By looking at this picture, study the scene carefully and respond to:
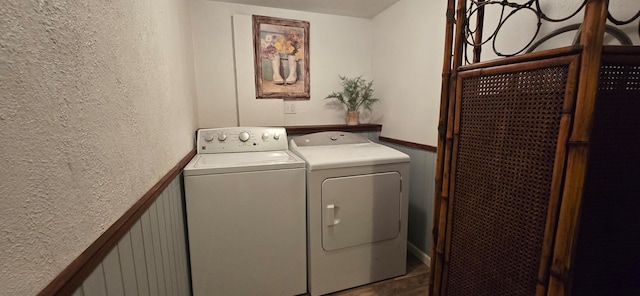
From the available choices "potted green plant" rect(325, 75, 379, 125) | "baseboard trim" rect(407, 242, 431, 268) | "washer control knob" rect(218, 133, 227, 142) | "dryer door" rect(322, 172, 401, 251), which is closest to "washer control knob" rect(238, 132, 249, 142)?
"washer control knob" rect(218, 133, 227, 142)

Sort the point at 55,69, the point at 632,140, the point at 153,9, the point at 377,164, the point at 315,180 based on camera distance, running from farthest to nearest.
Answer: the point at 377,164 → the point at 315,180 → the point at 153,9 → the point at 632,140 → the point at 55,69

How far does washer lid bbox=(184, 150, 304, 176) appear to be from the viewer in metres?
1.46

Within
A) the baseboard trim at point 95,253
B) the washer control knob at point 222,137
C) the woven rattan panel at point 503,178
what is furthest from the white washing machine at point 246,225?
the woven rattan panel at point 503,178

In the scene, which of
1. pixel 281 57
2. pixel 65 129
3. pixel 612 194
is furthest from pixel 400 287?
pixel 281 57

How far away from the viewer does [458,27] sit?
112 centimetres

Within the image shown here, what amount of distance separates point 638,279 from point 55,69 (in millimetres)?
1694

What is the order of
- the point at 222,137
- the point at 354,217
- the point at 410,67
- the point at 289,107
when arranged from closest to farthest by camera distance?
the point at 354,217 → the point at 222,137 → the point at 410,67 → the point at 289,107

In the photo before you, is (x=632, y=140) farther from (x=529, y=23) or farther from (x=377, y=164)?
(x=377, y=164)

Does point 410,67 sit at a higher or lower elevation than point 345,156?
higher

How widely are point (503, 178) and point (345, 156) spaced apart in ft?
3.07

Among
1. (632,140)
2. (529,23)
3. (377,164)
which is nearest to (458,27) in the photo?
(529,23)

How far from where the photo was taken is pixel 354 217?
5.49 ft

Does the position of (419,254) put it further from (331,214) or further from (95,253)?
(95,253)

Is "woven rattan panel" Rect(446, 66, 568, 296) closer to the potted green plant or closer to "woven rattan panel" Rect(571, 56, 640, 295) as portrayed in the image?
"woven rattan panel" Rect(571, 56, 640, 295)
